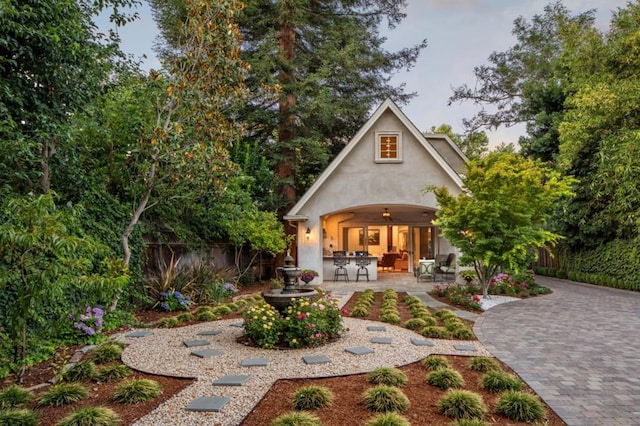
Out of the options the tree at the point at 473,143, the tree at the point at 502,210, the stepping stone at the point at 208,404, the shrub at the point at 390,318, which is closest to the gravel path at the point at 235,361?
the stepping stone at the point at 208,404

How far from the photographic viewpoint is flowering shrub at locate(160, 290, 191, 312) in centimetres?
964

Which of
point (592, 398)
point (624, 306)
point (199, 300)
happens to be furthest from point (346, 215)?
point (592, 398)

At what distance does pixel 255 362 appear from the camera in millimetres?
5559

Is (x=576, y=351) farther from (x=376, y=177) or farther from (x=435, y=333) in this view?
(x=376, y=177)

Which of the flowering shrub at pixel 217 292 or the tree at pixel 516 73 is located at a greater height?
the tree at pixel 516 73

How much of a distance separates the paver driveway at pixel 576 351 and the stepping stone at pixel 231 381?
3.30 metres

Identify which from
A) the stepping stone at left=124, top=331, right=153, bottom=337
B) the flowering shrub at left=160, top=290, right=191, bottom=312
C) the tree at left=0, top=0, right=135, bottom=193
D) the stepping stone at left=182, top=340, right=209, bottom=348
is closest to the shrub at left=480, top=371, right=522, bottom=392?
the stepping stone at left=182, top=340, right=209, bottom=348

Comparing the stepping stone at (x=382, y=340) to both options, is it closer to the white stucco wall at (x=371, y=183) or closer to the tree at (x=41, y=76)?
the tree at (x=41, y=76)

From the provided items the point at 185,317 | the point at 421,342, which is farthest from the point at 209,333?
the point at 421,342

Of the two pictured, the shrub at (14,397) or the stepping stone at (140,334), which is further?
the stepping stone at (140,334)

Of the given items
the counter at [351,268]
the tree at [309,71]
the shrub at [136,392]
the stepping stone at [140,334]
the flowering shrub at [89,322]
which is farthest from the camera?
the tree at [309,71]

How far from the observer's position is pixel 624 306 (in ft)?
35.1

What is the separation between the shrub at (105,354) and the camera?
18.7ft

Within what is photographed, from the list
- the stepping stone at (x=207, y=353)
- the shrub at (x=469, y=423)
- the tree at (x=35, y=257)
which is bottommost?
the stepping stone at (x=207, y=353)
